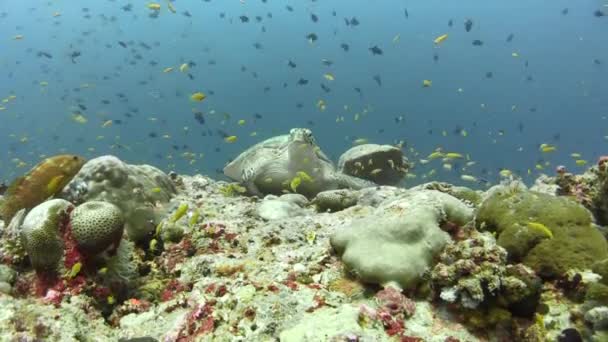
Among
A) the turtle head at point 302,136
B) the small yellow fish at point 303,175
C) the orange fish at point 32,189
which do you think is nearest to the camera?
the orange fish at point 32,189

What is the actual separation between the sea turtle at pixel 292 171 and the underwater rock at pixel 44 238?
235 inches

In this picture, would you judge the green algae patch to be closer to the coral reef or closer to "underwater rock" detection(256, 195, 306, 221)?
the coral reef

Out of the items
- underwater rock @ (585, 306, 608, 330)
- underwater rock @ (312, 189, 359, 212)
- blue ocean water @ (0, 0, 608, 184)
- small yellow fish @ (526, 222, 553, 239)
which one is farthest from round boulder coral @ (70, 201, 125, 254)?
blue ocean water @ (0, 0, 608, 184)

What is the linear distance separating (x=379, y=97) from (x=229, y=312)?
4483 inches

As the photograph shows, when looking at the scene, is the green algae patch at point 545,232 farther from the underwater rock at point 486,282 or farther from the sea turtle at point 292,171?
the sea turtle at point 292,171

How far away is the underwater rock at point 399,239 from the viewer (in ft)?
15.0

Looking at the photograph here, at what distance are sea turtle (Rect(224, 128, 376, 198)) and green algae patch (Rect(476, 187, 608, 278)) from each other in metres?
5.43

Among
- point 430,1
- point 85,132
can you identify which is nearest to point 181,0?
point 85,132

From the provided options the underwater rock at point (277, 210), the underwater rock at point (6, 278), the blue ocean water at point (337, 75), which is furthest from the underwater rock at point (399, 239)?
the blue ocean water at point (337, 75)

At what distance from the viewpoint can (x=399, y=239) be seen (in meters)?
4.88

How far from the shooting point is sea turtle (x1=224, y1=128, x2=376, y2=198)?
10.8 meters

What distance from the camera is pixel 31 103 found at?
115 metres

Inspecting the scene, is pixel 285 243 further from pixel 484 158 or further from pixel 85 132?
pixel 484 158

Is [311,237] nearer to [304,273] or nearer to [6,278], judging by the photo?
[304,273]
